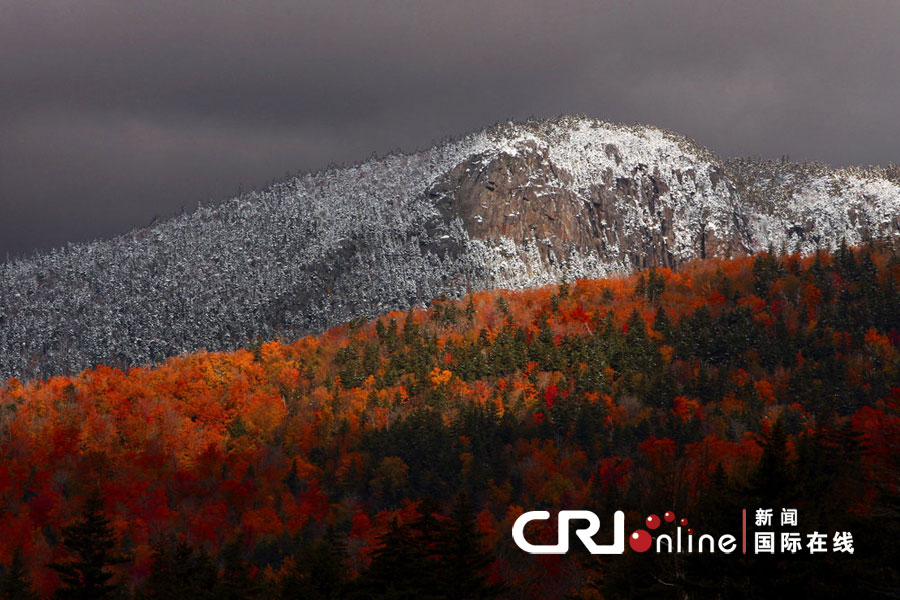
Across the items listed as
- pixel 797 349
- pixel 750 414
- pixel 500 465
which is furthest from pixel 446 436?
pixel 797 349

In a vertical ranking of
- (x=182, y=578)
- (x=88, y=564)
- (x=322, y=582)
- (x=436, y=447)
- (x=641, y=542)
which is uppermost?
(x=436, y=447)

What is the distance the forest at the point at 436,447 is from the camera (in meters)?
43.7

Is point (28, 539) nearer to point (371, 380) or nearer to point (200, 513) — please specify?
point (200, 513)

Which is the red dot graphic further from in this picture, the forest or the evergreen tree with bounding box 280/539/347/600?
the evergreen tree with bounding box 280/539/347/600

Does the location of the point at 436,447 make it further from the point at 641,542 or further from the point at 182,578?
the point at 641,542

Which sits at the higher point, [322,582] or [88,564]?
[88,564]

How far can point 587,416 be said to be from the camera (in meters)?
146

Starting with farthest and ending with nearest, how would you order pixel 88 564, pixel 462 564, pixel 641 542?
pixel 641 542, pixel 88 564, pixel 462 564

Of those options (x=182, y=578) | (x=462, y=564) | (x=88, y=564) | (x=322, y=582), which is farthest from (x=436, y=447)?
(x=462, y=564)

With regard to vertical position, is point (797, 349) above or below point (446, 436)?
above

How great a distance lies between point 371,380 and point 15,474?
71307 millimetres

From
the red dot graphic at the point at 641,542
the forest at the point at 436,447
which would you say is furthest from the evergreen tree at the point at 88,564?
the red dot graphic at the point at 641,542

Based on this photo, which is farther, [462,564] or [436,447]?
[436,447]

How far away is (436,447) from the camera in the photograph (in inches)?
5359
